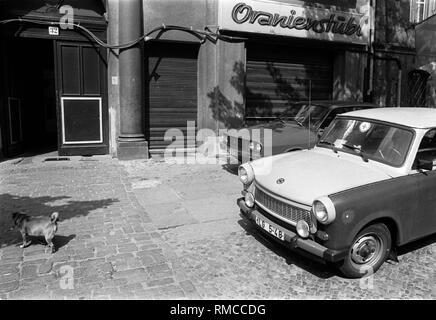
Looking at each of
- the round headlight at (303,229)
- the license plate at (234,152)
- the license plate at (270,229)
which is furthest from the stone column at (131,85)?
the round headlight at (303,229)

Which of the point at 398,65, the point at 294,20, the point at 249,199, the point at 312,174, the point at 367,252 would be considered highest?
the point at 294,20

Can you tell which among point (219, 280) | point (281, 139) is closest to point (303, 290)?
point (219, 280)

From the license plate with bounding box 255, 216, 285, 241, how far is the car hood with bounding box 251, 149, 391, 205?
384 mm

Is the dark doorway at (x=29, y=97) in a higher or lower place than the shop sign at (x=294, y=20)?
lower

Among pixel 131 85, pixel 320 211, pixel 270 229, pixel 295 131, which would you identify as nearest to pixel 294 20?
pixel 131 85

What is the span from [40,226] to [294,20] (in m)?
10.2

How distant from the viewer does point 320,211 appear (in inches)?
151

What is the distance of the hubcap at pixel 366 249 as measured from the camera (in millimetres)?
4109

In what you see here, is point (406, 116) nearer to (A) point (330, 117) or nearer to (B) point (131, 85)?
(A) point (330, 117)

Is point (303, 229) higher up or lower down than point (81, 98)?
lower down

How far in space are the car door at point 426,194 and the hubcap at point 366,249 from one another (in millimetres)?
543

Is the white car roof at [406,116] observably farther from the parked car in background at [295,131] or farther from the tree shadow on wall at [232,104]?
the tree shadow on wall at [232,104]

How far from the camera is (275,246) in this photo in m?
4.96

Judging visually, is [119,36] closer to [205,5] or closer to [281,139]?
[205,5]
